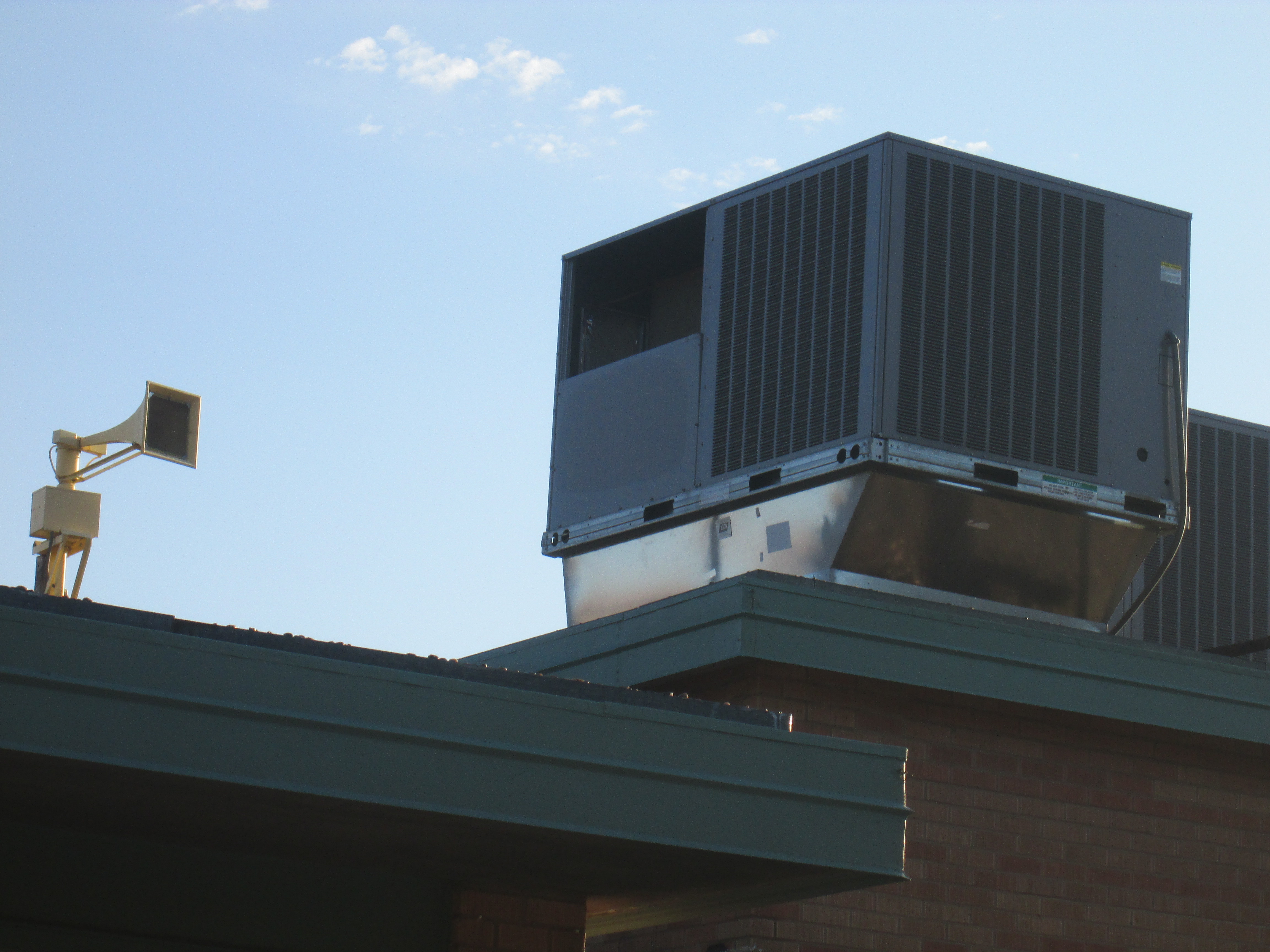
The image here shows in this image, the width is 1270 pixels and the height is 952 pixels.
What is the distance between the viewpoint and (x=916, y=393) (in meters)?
7.59

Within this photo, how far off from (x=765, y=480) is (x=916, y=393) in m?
0.80

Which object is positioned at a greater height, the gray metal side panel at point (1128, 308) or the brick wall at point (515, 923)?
the gray metal side panel at point (1128, 308)

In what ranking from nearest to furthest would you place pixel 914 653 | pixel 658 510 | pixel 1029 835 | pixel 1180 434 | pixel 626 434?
pixel 914 653 < pixel 1029 835 < pixel 1180 434 < pixel 658 510 < pixel 626 434

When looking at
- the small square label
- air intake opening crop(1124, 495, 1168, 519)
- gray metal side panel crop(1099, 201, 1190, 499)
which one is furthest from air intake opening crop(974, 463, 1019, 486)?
the small square label

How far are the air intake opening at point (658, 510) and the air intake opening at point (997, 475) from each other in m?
1.51

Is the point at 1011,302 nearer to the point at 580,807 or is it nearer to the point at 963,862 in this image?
the point at 963,862

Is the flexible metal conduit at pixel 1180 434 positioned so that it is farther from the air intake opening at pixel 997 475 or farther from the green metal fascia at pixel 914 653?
the air intake opening at pixel 997 475

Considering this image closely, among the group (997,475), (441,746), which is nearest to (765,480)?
(997,475)

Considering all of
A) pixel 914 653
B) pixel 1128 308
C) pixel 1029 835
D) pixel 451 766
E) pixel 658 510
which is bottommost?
pixel 1029 835

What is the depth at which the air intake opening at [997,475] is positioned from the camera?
25.0ft

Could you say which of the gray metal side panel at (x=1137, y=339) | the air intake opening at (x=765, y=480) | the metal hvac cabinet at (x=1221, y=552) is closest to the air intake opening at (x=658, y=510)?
the air intake opening at (x=765, y=480)

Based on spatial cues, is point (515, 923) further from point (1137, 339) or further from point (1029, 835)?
point (1137, 339)

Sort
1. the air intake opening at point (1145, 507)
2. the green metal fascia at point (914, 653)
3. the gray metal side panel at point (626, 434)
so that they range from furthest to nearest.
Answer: the gray metal side panel at point (626, 434) → the air intake opening at point (1145, 507) → the green metal fascia at point (914, 653)

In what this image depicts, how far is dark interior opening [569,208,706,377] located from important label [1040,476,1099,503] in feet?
7.27
